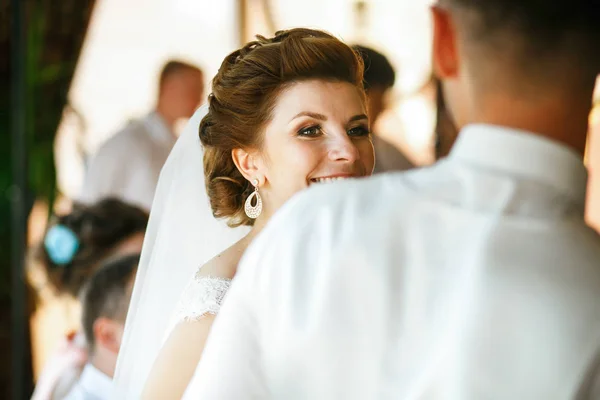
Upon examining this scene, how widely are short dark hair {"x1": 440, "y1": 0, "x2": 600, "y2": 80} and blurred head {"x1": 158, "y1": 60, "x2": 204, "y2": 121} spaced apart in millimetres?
3533

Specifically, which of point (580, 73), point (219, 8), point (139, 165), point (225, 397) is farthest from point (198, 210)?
point (219, 8)

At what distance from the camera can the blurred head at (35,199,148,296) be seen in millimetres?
2965

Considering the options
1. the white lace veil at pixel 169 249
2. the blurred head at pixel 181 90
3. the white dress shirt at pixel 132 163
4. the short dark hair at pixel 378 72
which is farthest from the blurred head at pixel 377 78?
the blurred head at pixel 181 90

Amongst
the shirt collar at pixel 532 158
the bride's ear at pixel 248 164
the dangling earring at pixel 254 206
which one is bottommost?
the dangling earring at pixel 254 206

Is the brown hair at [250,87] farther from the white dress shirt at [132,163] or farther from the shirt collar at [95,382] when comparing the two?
the white dress shirt at [132,163]

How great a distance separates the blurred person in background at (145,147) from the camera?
170 inches

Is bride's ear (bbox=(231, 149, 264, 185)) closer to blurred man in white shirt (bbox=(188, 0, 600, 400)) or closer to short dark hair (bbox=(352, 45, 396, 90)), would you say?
blurred man in white shirt (bbox=(188, 0, 600, 400))

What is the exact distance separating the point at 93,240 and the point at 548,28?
2155mm

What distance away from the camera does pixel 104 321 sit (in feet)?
8.48

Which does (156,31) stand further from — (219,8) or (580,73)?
(580,73)

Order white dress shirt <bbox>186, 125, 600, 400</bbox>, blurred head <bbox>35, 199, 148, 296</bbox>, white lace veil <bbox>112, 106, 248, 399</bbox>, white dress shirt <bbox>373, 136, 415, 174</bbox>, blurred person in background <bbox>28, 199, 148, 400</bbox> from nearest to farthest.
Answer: white dress shirt <bbox>186, 125, 600, 400</bbox>, white lace veil <bbox>112, 106, 248, 399</bbox>, blurred person in background <bbox>28, 199, 148, 400</bbox>, blurred head <bbox>35, 199, 148, 296</bbox>, white dress shirt <bbox>373, 136, 415, 174</bbox>

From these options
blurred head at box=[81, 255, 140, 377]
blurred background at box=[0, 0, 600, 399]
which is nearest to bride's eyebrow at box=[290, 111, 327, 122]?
blurred head at box=[81, 255, 140, 377]

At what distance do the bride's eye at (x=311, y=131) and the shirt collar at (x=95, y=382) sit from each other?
0.99m

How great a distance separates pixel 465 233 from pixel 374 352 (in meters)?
0.16
